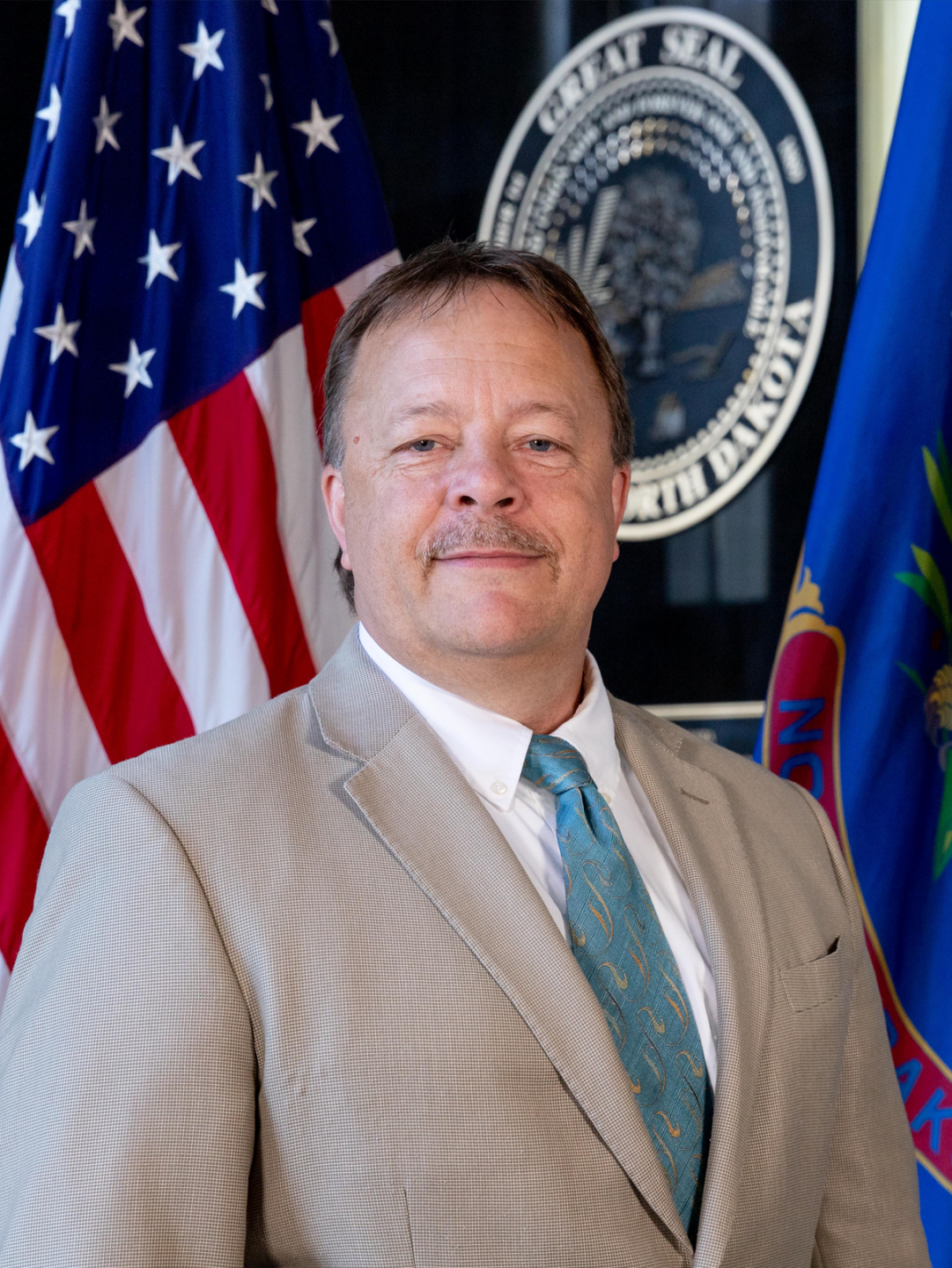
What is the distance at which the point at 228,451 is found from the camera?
198 cm

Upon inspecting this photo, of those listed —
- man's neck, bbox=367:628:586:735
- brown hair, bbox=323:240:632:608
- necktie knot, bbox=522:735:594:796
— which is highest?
brown hair, bbox=323:240:632:608

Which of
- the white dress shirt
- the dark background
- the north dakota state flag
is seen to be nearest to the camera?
the white dress shirt

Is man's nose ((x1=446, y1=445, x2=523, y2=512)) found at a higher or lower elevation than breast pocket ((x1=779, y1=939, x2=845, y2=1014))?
higher

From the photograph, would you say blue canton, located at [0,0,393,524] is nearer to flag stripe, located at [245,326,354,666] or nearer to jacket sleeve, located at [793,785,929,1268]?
flag stripe, located at [245,326,354,666]

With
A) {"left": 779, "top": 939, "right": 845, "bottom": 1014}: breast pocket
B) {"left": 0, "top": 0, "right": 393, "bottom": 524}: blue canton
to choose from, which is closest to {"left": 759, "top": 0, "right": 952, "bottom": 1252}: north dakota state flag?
{"left": 779, "top": 939, "right": 845, "bottom": 1014}: breast pocket

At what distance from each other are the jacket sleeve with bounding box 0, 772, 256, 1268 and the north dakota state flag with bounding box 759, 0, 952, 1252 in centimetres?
112

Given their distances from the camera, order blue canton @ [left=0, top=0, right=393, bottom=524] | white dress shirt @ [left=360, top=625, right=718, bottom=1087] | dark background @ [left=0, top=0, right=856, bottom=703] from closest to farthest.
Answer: white dress shirt @ [left=360, top=625, right=718, bottom=1087], blue canton @ [left=0, top=0, right=393, bottom=524], dark background @ [left=0, top=0, right=856, bottom=703]

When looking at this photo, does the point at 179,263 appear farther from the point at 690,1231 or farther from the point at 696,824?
the point at 690,1231

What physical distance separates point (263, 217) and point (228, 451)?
38 centimetres

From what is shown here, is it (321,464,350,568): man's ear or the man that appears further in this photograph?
(321,464,350,568): man's ear

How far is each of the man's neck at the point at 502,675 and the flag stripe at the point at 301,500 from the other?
67 centimetres

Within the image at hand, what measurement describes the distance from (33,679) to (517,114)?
149 centimetres

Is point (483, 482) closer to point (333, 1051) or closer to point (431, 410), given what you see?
point (431, 410)

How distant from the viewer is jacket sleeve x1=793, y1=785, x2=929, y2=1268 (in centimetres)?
137
